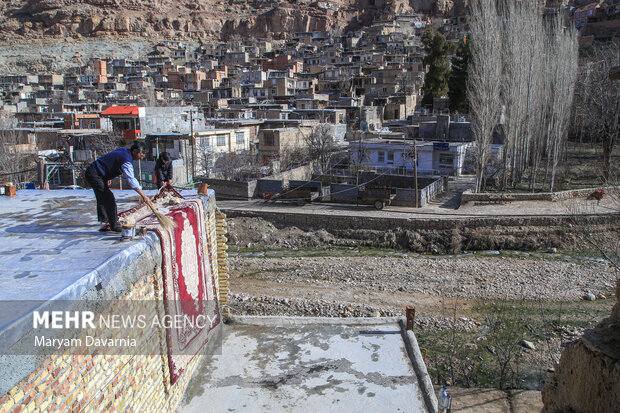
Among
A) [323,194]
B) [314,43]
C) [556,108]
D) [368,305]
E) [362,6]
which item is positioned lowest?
[368,305]

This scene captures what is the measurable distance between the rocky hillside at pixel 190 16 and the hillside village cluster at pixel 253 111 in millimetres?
8870

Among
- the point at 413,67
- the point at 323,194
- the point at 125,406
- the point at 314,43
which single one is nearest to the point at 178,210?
the point at 125,406

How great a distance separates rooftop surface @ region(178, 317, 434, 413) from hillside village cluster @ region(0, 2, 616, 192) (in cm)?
320

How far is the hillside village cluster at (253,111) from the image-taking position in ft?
96.0

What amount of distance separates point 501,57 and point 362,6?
295 ft

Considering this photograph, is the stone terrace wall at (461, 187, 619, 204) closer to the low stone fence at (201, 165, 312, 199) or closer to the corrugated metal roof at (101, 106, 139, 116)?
the low stone fence at (201, 165, 312, 199)

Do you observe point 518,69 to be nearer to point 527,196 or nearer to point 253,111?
point 527,196

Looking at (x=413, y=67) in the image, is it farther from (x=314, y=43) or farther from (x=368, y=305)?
(x=368, y=305)

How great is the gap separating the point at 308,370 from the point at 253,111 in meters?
38.0

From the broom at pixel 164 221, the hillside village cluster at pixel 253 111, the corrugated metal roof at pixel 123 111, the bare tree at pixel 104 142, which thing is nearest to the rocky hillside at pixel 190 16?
the hillside village cluster at pixel 253 111

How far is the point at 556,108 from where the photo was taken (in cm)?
2725

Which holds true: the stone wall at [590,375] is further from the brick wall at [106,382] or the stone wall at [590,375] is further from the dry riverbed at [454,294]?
the dry riverbed at [454,294]

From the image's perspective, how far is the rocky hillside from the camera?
97188 millimetres

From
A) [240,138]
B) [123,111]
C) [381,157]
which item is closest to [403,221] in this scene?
[381,157]
